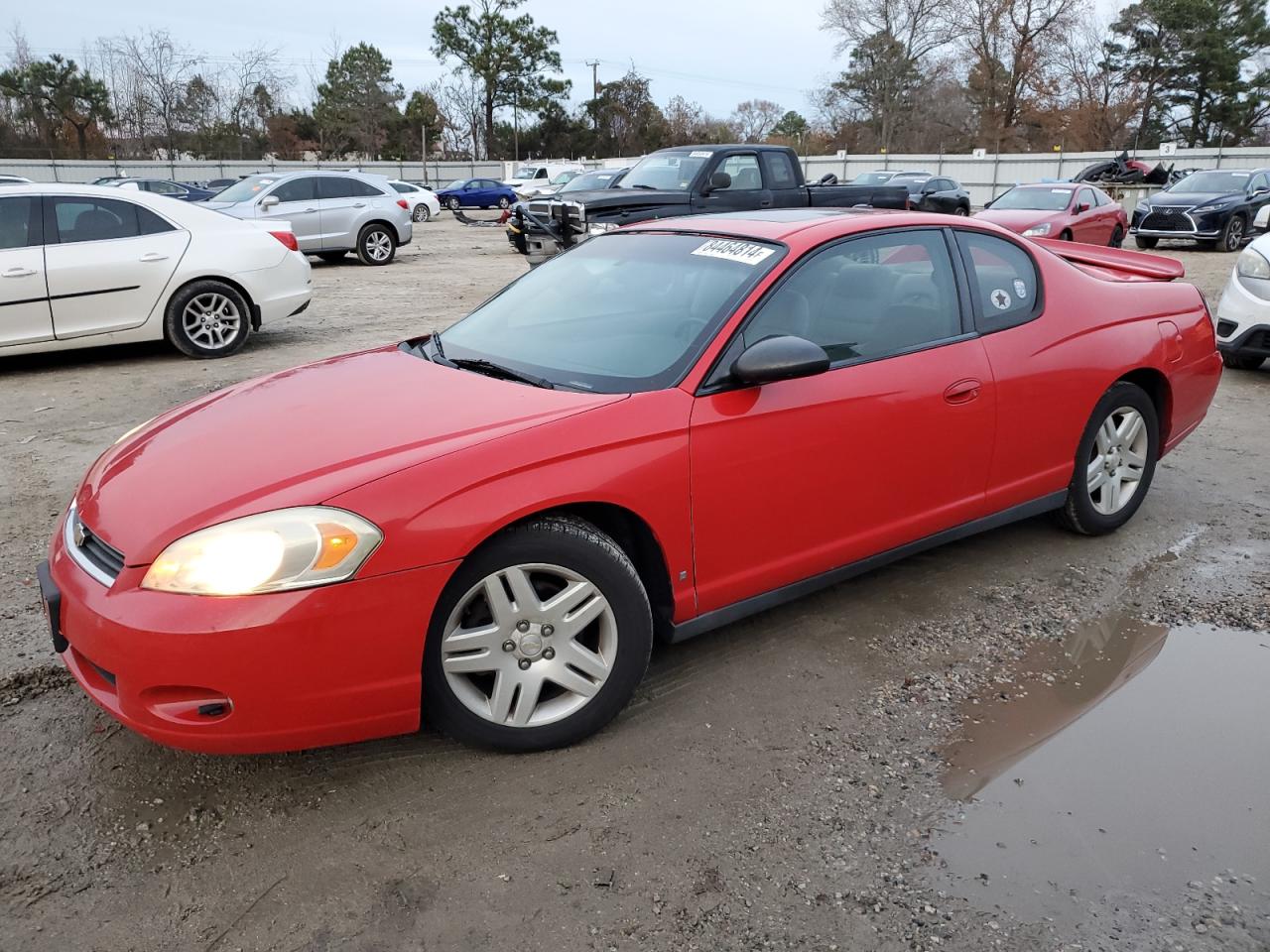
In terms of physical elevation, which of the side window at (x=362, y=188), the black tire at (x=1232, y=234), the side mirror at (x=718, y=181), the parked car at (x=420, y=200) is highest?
the parked car at (x=420, y=200)

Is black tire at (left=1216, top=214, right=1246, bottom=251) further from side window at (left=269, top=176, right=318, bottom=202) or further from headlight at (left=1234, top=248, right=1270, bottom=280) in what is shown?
side window at (left=269, top=176, right=318, bottom=202)

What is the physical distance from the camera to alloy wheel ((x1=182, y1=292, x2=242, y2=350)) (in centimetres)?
845

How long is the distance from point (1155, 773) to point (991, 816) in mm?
585

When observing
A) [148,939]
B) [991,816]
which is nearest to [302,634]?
[148,939]

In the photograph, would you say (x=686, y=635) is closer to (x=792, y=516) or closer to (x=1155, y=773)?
(x=792, y=516)

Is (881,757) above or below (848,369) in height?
below

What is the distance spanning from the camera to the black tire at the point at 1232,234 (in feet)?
60.7

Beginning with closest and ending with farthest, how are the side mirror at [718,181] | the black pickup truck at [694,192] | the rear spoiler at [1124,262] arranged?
1. the rear spoiler at [1124,262]
2. the black pickup truck at [694,192]
3. the side mirror at [718,181]

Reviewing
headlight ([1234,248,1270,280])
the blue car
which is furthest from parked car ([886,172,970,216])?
the blue car

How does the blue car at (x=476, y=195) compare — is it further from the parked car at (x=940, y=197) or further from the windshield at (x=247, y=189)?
the windshield at (x=247, y=189)

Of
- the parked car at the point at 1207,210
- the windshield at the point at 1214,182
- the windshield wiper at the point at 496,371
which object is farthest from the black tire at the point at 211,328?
the windshield at the point at 1214,182

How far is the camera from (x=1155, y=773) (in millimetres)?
2752

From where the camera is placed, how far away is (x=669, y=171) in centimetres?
1262

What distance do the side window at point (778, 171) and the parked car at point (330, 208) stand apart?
762cm
